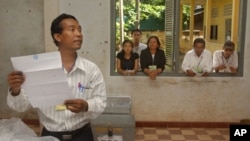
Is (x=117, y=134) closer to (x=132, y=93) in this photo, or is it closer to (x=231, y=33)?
(x=132, y=93)

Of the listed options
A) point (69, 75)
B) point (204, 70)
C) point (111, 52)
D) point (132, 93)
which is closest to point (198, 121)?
point (204, 70)

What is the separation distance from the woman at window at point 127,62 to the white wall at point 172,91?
111 mm

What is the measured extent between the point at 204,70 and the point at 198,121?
2.50 ft

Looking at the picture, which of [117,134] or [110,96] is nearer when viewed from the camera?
[117,134]

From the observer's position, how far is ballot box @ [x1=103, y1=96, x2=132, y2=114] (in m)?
3.75

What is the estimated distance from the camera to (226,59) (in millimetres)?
4492

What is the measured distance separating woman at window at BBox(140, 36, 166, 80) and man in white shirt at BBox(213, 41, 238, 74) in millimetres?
765

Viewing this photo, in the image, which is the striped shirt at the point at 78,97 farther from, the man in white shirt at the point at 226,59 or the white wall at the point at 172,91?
the man in white shirt at the point at 226,59

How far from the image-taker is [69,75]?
5.30 ft

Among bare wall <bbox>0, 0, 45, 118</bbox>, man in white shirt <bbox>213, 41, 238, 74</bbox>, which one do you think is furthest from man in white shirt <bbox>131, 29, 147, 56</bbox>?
bare wall <bbox>0, 0, 45, 118</bbox>

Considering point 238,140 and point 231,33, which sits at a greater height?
point 231,33

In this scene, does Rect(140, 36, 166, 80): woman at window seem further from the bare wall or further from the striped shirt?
the striped shirt

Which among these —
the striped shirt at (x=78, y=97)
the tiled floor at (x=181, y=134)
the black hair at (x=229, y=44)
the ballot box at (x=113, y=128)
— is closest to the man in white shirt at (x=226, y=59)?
the black hair at (x=229, y=44)

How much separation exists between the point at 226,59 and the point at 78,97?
3377 millimetres
